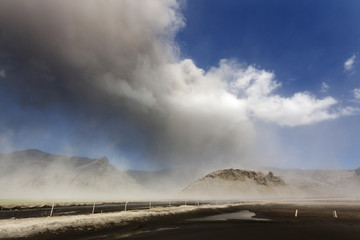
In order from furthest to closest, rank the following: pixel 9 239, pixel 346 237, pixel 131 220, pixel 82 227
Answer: pixel 131 220 < pixel 82 227 < pixel 346 237 < pixel 9 239

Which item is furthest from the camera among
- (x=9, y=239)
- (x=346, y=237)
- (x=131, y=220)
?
(x=131, y=220)

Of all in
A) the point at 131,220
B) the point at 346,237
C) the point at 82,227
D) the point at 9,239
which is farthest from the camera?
the point at 131,220

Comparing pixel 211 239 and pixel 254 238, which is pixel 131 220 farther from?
pixel 254 238

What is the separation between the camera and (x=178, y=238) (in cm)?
2036

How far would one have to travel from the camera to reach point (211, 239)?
66.0 ft

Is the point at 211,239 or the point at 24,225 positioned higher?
the point at 24,225

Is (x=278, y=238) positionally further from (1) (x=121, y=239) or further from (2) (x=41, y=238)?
(2) (x=41, y=238)

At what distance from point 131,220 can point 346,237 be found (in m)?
27.9

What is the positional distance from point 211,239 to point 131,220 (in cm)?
1855

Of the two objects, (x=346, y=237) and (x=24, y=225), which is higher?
(x=24, y=225)

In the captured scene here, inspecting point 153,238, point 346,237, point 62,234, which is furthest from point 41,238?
point 346,237

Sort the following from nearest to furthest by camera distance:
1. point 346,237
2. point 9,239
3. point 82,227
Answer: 1. point 9,239
2. point 346,237
3. point 82,227

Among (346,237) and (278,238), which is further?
(346,237)

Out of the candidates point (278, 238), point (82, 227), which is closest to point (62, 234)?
point (82, 227)
